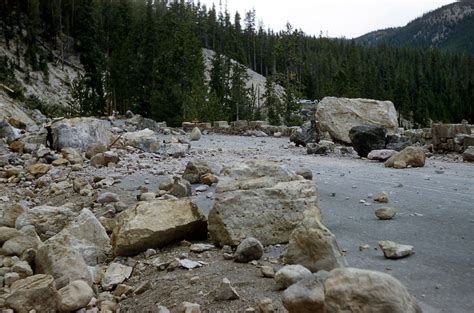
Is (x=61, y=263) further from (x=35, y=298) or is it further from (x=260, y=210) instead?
(x=260, y=210)

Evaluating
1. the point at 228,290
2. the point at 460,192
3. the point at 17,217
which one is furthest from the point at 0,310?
the point at 460,192

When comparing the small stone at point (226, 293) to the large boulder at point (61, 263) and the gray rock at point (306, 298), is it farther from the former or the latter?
the large boulder at point (61, 263)

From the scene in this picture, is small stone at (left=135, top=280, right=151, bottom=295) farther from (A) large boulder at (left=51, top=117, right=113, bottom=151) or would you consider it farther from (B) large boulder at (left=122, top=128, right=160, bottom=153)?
(B) large boulder at (left=122, top=128, right=160, bottom=153)

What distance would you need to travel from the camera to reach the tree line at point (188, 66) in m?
35.0

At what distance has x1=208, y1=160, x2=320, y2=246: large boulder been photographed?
398 centimetres

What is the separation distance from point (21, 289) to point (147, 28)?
47.6 metres

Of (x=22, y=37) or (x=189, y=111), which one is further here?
(x=22, y=37)

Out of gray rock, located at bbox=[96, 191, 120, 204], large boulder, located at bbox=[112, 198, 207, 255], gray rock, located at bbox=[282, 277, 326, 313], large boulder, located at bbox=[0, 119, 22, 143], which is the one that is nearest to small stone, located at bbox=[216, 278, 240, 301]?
gray rock, located at bbox=[282, 277, 326, 313]

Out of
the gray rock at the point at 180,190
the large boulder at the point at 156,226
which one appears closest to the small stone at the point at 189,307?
the large boulder at the point at 156,226

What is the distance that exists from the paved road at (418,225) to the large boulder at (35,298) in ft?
7.25

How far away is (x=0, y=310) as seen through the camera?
10.2ft

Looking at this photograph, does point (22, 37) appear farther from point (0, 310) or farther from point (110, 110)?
point (0, 310)

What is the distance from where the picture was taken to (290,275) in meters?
2.96

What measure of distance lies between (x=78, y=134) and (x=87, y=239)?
6.27m
